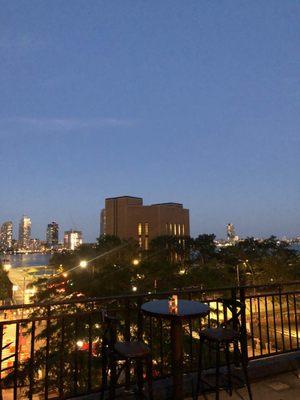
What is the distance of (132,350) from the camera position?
368cm

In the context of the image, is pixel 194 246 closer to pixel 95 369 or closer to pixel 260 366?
pixel 95 369

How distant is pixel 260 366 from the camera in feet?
15.9

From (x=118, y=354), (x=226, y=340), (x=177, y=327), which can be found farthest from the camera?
(x=226, y=340)

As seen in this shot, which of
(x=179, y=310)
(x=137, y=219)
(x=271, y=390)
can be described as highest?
(x=137, y=219)

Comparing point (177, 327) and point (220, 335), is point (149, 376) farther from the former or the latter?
point (220, 335)

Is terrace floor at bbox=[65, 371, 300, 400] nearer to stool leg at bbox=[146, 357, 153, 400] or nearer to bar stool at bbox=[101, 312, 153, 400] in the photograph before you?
bar stool at bbox=[101, 312, 153, 400]

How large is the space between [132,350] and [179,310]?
65 cm

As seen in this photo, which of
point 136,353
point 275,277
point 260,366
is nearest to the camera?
point 136,353

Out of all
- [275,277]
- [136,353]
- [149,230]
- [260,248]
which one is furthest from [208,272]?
[149,230]

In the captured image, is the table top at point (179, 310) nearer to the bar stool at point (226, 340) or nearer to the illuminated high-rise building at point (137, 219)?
the bar stool at point (226, 340)

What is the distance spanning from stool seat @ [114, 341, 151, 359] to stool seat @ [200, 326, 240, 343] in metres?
0.82

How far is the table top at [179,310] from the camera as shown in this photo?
364cm

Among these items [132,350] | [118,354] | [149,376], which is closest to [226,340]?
[149,376]

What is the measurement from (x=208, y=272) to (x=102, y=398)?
21404 mm
